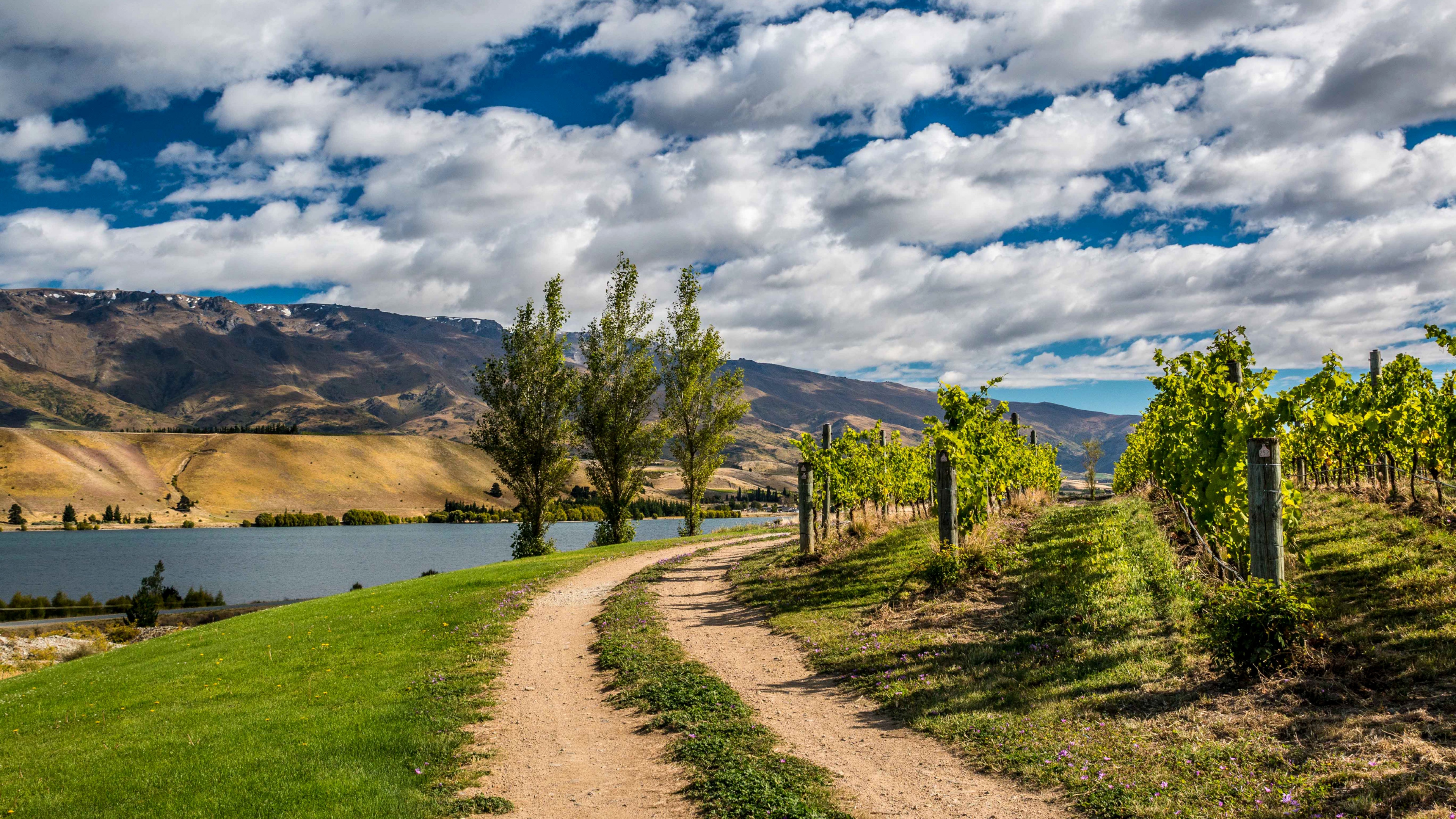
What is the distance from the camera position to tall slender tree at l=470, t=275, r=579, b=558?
43219mm

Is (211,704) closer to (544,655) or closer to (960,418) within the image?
(544,655)

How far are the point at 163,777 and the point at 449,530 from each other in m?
117

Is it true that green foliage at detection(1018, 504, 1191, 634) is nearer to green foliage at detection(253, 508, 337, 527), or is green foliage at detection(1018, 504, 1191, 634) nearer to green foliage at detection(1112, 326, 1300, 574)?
green foliage at detection(1112, 326, 1300, 574)

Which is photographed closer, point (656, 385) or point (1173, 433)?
point (1173, 433)

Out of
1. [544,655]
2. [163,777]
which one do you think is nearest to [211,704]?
[163,777]

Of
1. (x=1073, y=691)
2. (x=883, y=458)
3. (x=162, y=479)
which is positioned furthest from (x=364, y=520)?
(x=1073, y=691)

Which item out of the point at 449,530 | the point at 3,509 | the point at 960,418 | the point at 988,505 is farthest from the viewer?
the point at 3,509

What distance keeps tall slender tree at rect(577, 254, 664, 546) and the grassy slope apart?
2934cm

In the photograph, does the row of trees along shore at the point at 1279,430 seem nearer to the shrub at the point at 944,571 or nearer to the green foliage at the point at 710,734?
the shrub at the point at 944,571

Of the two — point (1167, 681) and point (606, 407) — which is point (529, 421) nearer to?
point (606, 407)

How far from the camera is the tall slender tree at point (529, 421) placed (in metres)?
43.2

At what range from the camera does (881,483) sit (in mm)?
30172

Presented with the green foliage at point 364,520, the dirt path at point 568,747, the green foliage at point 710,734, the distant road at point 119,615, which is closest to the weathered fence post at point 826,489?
the green foliage at point 710,734

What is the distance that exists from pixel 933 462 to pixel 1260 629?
796 inches
